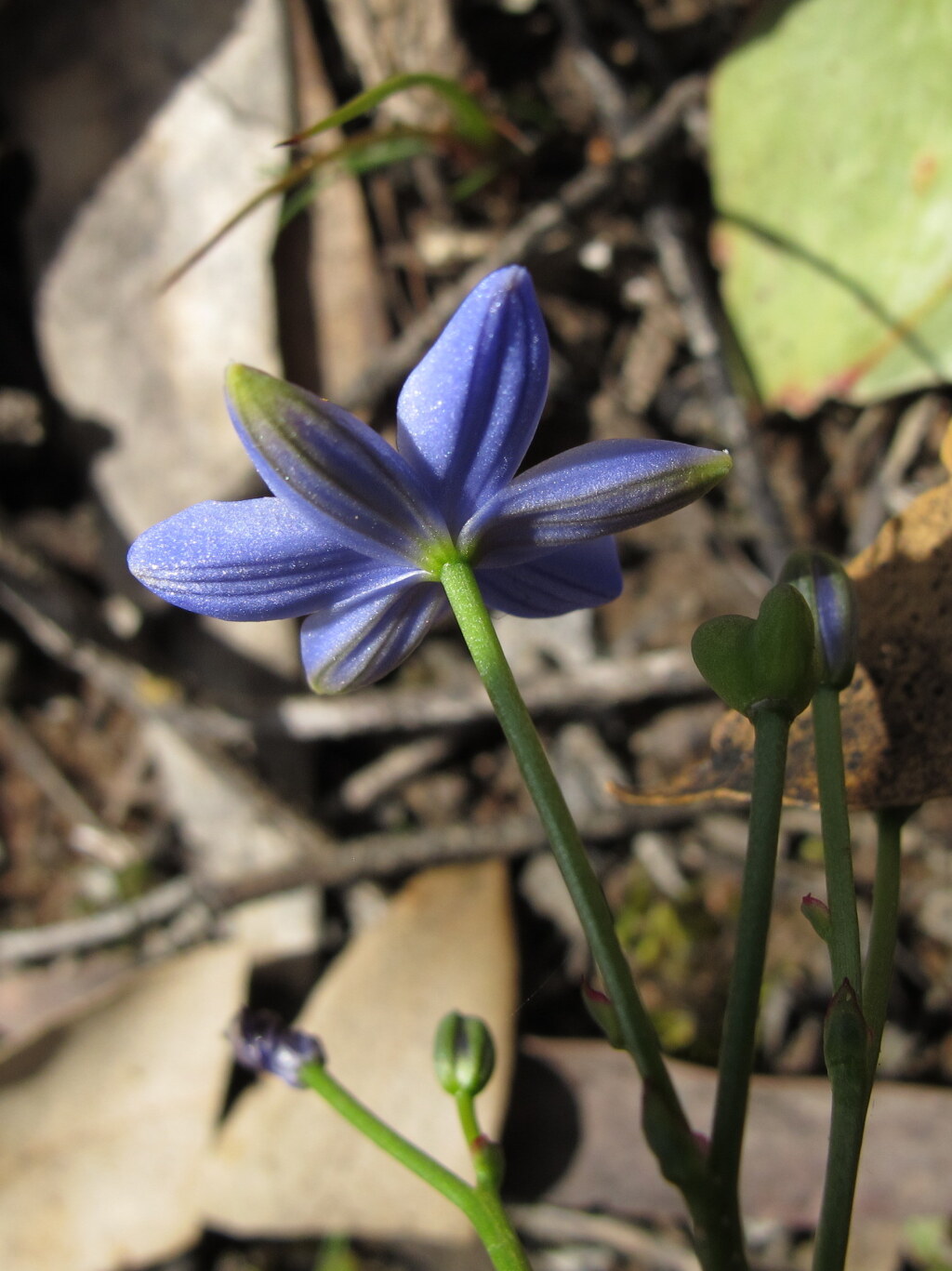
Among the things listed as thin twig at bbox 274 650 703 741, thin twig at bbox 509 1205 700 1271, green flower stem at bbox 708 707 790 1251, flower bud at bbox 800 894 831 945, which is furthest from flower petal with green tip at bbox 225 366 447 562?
thin twig at bbox 509 1205 700 1271

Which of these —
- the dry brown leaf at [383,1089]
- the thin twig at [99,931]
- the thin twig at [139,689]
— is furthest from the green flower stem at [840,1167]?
the thin twig at [99,931]

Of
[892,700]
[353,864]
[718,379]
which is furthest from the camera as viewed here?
[353,864]

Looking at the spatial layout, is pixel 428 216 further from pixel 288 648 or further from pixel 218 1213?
pixel 218 1213

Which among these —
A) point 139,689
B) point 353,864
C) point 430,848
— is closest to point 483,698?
point 430,848

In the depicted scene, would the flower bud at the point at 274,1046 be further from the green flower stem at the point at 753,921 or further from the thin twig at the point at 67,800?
the thin twig at the point at 67,800

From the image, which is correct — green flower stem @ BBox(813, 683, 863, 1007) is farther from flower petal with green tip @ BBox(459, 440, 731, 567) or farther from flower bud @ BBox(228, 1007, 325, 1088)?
flower bud @ BBox(228, 1007, 325, 1088)

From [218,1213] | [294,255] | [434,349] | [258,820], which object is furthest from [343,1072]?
[294,255]

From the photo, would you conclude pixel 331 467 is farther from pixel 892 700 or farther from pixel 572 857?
pixel 892 700
